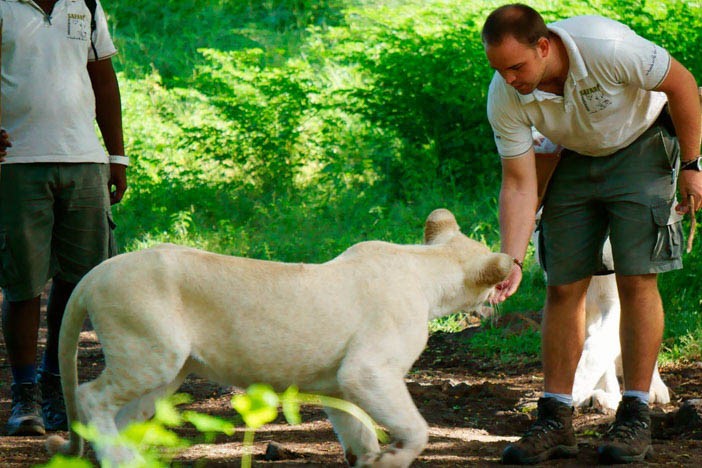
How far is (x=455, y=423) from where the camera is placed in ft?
17.8

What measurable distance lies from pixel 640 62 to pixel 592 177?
1.97ft

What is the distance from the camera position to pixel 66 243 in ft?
16.4

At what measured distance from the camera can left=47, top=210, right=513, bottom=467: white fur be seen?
3.68 metres

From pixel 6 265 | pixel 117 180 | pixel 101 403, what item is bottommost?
pixel 101 403

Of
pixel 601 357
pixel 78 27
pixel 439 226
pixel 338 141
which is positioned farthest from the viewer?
pixel 338 141

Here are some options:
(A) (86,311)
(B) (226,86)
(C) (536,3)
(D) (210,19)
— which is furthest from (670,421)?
(D) (210,19)

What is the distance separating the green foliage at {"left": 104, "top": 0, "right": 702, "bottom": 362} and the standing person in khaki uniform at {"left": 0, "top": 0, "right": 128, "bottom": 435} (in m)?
4.42

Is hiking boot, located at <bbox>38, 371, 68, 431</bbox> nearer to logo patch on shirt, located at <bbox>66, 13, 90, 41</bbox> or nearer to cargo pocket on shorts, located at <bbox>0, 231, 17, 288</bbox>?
cargo pocket on shorts, located at <bbox>0, 231, 17, 288</bbox>

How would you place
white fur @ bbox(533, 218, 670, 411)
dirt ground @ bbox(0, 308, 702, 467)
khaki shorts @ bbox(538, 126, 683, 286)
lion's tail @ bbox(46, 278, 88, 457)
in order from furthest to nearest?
white fur @ bbox(533, 218, 670, 411)
khaki shorts @ bbox(538, 126, 683, 286)
dirt ground @ bbox(0, 308, 702, 467)
lion's tail @ bbox(46, 278, 88, 457)

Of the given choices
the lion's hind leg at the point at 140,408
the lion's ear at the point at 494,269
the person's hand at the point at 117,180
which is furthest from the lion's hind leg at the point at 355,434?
the person's hand at the point at 117,180

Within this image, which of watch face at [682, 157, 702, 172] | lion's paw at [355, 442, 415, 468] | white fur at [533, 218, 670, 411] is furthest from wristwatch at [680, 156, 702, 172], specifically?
lion's paw at [355, 442, 415, 468]

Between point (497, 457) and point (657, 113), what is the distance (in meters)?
1.65

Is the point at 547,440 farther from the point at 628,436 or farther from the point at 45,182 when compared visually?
the point at 45,182

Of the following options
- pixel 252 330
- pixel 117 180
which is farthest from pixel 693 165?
pixel 117 180
